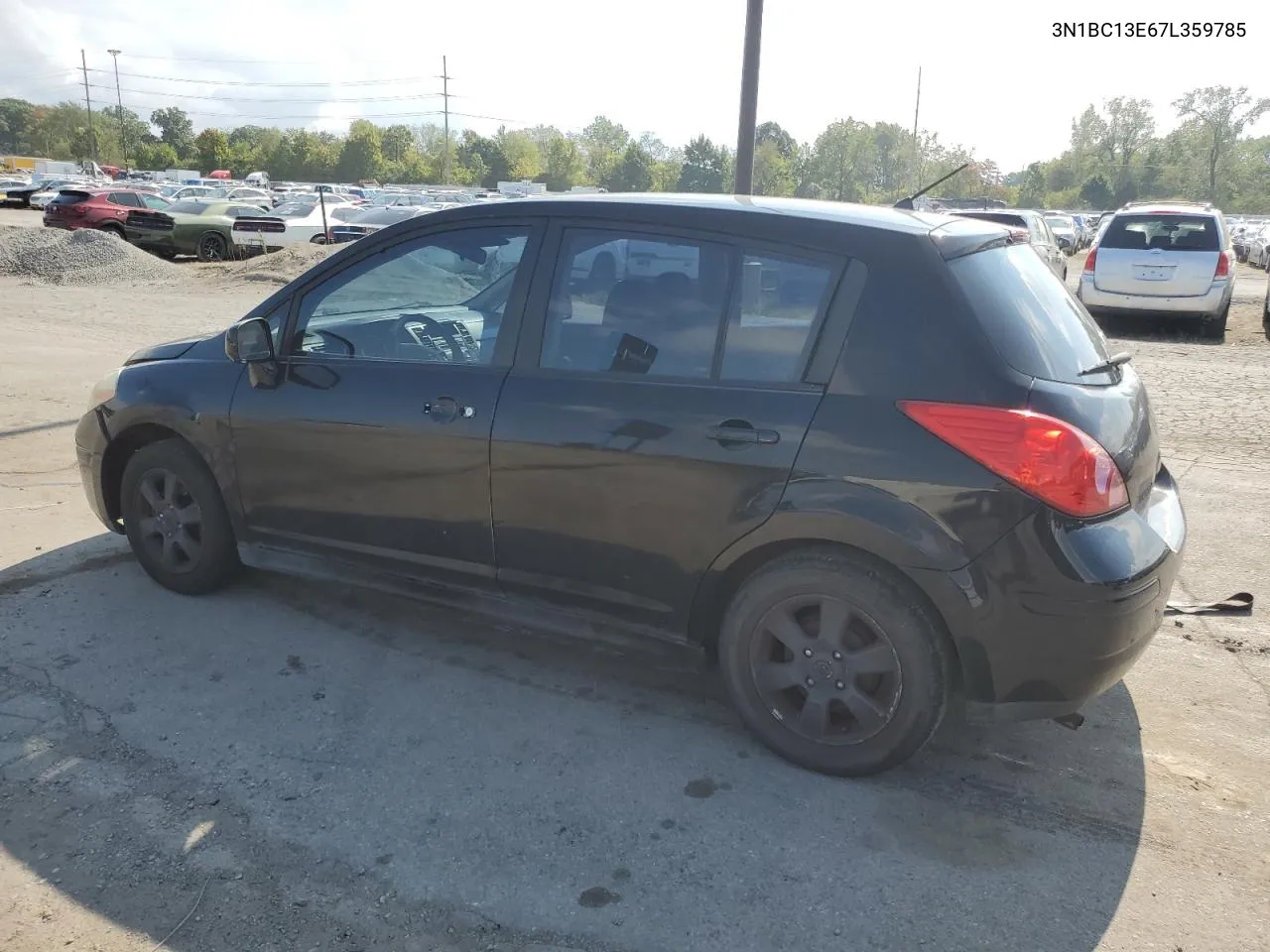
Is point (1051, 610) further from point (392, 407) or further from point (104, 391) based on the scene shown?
point (104, 391)

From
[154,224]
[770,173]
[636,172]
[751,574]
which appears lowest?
[751,574]

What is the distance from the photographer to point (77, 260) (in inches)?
808

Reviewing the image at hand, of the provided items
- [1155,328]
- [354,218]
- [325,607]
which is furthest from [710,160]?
[325,607]

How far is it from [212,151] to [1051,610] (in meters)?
114

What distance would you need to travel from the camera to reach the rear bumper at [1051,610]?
2838mm

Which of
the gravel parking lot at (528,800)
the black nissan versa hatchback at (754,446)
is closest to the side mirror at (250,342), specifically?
the black nissan versa hatchback at (754,446)

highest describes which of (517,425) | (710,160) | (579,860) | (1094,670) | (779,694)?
(710,160)

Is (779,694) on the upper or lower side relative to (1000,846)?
upper

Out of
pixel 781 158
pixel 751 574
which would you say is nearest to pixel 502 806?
pixel 751 574

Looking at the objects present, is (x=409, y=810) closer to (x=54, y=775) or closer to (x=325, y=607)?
(x=54, y=775)

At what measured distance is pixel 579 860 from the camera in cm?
283

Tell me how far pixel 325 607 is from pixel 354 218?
24868mm

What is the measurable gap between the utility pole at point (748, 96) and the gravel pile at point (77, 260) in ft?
46.6

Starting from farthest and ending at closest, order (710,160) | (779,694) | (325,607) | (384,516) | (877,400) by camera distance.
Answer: (710,160) < (325,607) < (384,516) < (779,694) < (877,400)
